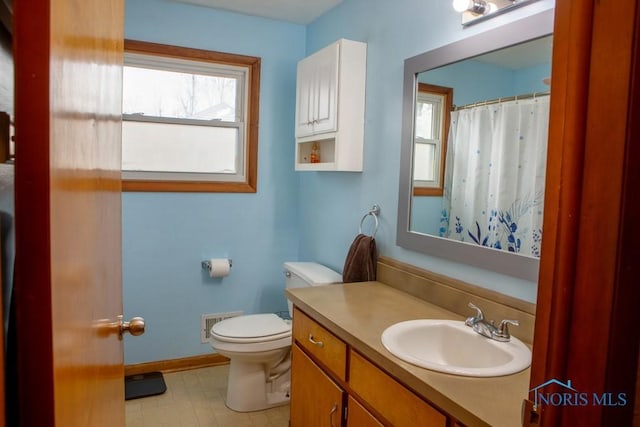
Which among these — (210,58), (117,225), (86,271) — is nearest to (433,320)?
(117,225)

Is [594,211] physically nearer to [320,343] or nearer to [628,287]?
[628,287]

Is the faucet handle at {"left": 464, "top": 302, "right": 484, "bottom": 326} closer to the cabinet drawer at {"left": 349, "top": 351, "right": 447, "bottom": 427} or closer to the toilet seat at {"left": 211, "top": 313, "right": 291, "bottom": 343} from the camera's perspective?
the cabinet drawer at {"left": 349, "top": 351, "right": 447, "bottom": 427}

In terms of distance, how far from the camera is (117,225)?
106 cm

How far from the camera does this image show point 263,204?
3197 millimetres

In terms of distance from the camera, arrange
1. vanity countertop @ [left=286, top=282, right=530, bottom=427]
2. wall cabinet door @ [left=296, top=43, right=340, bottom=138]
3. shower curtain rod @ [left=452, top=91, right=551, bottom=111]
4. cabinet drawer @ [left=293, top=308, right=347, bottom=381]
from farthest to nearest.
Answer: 1. wall cabinet door @ [left=296, top=43, right=340, bottom=138]
2. cabinet drawer @ [left=293, top=308, right=347, bottom=381]
3. shower curtain rod @ [left=452, top=91, right=551, bottom=111]
4. vanity countertop @ [left=286, top=282, right=530, bottom=427]

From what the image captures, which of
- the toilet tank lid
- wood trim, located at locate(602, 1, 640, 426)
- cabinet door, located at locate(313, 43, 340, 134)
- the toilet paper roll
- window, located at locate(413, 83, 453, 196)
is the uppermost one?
cabinet door, located at locate(313, 43, 340, 134)

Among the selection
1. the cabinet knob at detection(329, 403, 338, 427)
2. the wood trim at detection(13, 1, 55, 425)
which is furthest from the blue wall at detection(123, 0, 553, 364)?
the wood trim at detection(13, 1, 55, 425)

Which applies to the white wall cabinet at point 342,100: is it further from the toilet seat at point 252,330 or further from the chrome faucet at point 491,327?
the chrome faucet at point 491,327

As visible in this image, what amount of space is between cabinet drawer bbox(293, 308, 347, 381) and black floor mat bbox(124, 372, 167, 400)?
122cm

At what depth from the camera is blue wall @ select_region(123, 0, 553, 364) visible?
232 centimetres

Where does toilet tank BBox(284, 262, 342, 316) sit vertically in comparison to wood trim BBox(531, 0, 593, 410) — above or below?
below

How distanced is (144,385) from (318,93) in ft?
6.87

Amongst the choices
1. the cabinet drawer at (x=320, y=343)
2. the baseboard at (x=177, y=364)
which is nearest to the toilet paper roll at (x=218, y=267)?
the baseboard at (x=177, y=364)

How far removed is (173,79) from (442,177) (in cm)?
196
